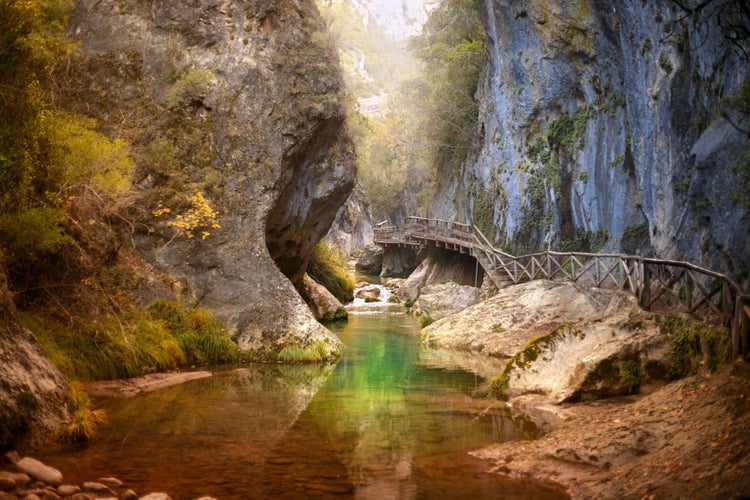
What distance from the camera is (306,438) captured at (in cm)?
819

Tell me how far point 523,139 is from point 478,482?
2308cm

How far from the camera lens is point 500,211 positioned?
98.6 ft

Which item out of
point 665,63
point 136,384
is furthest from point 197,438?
point 665,63

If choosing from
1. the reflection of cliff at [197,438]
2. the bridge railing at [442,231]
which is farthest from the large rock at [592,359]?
the bridge railing at [442,231]

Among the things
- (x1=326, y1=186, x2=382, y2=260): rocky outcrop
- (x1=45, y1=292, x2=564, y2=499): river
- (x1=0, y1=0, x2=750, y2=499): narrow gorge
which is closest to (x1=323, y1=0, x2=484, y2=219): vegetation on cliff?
(x1=326, y1=186, x2=382, y2=260): rocky outcrop

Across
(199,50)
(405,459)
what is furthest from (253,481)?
(199,50)

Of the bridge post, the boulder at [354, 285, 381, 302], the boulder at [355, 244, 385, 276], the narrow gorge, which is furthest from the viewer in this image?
the boulder at [355, 244, 385, 276]

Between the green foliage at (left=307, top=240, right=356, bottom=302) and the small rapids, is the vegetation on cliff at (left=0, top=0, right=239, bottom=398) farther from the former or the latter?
the small rapids

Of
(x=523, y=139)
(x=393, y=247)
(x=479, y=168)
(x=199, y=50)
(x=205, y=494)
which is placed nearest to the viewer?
(x=205, y=494)

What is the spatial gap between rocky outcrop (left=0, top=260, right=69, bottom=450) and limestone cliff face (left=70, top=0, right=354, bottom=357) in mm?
7136

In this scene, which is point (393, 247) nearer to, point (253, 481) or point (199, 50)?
point (199, 50)

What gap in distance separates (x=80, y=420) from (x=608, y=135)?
19.5m

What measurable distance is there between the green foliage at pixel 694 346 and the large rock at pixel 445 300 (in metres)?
13.1

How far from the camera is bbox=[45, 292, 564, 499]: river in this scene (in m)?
6.36
